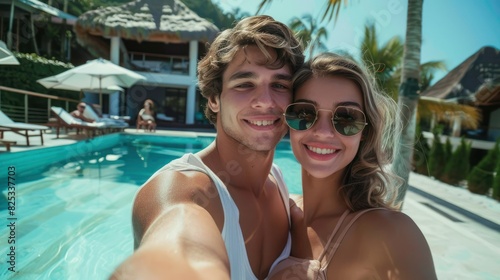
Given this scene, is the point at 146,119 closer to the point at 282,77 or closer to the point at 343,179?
the point at 282,77

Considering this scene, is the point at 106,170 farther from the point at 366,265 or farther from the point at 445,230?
the point at 366,265

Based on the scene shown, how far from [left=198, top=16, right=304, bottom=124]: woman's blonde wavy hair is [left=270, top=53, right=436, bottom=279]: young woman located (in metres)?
0.19

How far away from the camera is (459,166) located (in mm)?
8273

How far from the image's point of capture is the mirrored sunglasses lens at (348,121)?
144cm

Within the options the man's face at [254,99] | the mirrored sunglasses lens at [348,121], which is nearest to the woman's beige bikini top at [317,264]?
the mirrored sunglasses lens at [348,121]

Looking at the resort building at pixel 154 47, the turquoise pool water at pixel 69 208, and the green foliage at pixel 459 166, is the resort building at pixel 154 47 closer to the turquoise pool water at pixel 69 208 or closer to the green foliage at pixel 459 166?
the turquoise pool water at pixel 69 208

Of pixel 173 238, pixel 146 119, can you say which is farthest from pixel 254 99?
pixel 146 119

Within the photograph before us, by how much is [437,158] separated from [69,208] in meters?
8.76

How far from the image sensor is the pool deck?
3455 mm

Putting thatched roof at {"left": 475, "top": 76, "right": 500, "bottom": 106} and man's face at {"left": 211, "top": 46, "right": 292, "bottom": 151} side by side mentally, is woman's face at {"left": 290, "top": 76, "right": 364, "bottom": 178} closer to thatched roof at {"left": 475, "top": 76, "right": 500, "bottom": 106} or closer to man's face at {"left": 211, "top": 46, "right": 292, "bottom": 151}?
man's face at {"left": 211, "top": 46, "right": 292, "bottom": 151}

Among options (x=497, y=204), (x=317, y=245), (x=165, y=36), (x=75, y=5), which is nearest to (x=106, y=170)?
(x=317, y=245)

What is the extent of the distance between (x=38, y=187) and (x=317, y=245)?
6.28 metres

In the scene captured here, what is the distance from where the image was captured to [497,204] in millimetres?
6309

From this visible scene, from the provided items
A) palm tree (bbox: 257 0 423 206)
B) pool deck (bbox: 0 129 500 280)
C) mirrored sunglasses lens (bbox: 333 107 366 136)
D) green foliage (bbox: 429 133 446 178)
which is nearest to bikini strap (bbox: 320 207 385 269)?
mirrored sunglasses lens (bbox: 333 107 366 136)
